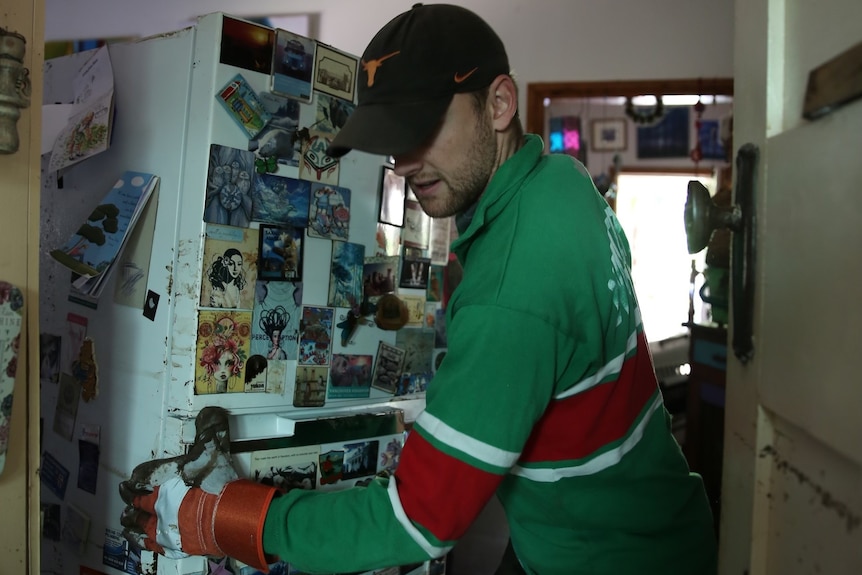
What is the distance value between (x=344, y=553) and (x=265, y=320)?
48 centimetres

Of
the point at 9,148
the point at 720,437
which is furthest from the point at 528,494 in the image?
the point at 720,437

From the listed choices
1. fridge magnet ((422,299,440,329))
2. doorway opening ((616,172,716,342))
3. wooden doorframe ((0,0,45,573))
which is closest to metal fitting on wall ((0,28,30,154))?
wooden doorframe ((0,0,45,573))

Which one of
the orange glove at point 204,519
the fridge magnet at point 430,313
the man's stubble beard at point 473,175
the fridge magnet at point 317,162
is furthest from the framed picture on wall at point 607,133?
the orange glove at point 204,519

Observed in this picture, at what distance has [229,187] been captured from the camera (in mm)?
1078

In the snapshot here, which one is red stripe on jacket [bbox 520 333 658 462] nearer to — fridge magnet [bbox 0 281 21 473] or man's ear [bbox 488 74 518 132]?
man's ear [bbox 488 74 518 132]

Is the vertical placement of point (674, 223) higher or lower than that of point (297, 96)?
higher

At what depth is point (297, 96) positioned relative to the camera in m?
1.16

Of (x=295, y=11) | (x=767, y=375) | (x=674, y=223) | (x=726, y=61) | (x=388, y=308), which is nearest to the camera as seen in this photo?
(x=767, y=375)

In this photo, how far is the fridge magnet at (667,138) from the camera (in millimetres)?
4902

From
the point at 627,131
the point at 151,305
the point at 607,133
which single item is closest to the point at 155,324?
the point at 151,305

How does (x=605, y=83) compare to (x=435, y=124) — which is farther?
(x=605, y=83)

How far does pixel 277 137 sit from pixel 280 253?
21 centimetres

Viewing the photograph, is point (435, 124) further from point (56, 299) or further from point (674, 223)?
point (674, 223)

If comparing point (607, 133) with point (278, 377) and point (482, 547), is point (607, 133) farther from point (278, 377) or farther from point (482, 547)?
point (278, 377)
